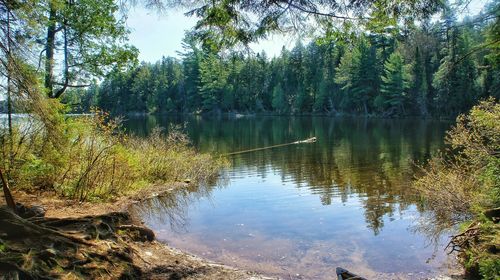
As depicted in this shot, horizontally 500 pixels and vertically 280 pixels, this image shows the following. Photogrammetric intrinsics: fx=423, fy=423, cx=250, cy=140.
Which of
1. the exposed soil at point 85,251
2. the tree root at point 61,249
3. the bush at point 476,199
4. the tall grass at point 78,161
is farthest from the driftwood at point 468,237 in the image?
the tall grass at point 78,161

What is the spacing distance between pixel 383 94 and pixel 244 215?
203 ft

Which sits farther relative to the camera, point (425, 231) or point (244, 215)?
point (244, 215)

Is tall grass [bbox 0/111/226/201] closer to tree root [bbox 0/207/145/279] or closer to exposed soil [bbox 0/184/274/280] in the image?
exposed soil [bbox 0/184/274/280]

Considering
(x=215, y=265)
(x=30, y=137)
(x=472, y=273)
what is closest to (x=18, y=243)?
(x=215, y=265)

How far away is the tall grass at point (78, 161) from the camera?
9.23 meters

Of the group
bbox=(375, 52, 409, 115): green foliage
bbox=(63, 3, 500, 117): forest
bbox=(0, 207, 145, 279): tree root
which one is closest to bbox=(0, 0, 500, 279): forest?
bbox=(0, 207, 145, 279): tree root

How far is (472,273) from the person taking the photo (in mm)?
7535

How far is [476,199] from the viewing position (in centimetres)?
885

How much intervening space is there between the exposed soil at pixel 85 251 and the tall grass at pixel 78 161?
82 centimetres

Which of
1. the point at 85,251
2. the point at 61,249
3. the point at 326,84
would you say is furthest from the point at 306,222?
the point at 326,84

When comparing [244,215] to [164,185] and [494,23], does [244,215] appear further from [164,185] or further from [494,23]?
[494,23]

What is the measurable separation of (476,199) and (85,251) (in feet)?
25.1

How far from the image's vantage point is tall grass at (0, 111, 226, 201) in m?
9.23

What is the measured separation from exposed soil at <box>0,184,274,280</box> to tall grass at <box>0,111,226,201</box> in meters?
0.82
